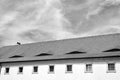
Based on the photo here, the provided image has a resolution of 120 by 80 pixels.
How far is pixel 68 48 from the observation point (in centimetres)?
2938

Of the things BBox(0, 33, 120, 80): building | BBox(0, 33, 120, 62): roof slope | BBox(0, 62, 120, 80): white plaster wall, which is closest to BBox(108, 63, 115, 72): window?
BBox(0, 33, 120, 80): building

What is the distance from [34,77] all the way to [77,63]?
7.48 meters

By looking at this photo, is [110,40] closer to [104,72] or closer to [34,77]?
[104,72]

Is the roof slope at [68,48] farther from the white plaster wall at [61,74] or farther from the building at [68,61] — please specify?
the white plaster wall at [61,74]

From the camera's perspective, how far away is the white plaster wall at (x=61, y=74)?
23.2 meters

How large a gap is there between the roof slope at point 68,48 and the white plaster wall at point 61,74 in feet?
4.36

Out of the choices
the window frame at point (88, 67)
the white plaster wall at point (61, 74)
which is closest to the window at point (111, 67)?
the white plaster wall at point (61, 74)

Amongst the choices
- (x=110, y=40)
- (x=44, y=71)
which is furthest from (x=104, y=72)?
(x=44, y=71)

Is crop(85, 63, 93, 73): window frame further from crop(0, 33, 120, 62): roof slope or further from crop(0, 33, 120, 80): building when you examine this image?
crop(0, 33, 120, 62): roof slope

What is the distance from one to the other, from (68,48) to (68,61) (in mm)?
3762

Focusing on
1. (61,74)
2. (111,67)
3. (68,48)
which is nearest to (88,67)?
(111,67)

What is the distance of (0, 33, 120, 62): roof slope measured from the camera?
83.9ft

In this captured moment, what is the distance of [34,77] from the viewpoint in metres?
27.8

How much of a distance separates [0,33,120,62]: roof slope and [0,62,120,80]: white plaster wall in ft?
4.36
